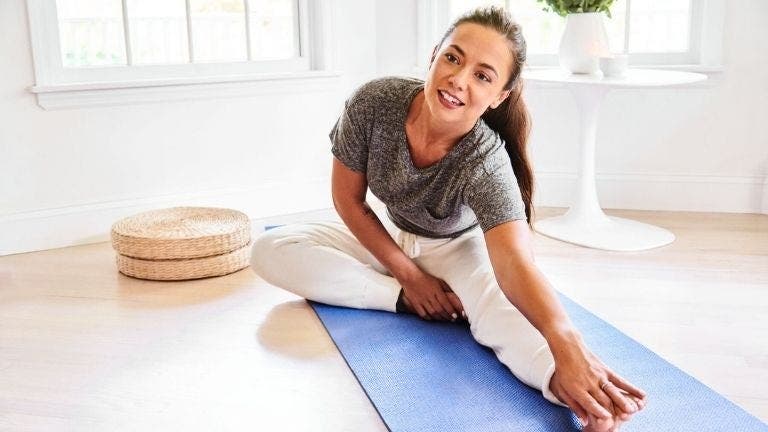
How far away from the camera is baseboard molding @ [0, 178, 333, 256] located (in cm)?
329

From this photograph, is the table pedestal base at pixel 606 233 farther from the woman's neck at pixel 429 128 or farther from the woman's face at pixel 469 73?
the woman's face at pixel 469 73

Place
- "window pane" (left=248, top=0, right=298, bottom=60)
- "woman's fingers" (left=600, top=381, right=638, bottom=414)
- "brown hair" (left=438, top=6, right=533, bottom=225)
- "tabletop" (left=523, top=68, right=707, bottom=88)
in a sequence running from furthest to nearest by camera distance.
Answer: "window pane" (left=248, top=0, right=298, bottom=60) → "tabletop" (left=523, top=68, right=707, bottom=88) → "brown hair" (left=438, top=6, right=533, bottom=225) → "woman's fingers" (left=600, top=381, right=638, bottom=414)

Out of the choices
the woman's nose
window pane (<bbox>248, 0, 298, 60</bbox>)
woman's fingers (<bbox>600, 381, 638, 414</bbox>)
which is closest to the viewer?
woman's fingers (<bbox>600, 381, 638, 414</bbox>)

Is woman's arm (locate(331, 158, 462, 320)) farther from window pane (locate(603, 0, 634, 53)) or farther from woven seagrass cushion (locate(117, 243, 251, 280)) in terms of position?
window pane (locate(603, 0, 634, 53))

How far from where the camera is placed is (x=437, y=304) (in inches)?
96.4

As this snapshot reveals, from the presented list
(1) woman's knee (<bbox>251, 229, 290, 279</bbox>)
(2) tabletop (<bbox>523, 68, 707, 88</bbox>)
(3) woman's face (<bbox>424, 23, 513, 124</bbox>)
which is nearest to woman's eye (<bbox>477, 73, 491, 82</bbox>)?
(3) woman's face (<bbox>424, 23, 513, 124</bbox>)

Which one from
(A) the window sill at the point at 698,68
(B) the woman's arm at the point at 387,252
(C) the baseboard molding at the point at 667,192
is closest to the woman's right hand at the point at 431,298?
(B) the woman's arm at the point at 387,252

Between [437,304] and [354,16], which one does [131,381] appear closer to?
[437,304]

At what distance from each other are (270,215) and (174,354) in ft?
5.02

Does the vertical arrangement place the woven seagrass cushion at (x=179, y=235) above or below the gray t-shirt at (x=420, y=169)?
below

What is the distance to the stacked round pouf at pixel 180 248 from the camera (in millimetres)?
2895

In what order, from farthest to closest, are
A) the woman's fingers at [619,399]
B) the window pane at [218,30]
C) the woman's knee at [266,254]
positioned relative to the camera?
the window pane at [218,30]
the woman's knee at [266,254]
the woman's fingers at [619,399]

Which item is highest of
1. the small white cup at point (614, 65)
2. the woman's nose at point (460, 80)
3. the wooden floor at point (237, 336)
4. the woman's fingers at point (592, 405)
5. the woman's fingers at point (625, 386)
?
the woman's nose at point (460, 80)

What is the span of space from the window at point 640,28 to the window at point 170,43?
1.95ft
